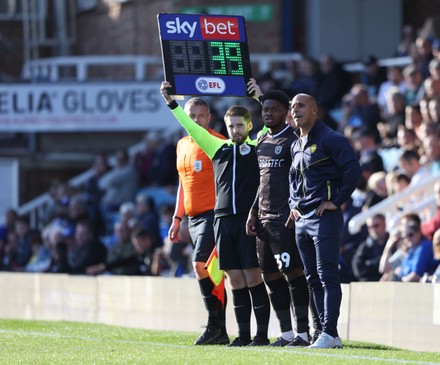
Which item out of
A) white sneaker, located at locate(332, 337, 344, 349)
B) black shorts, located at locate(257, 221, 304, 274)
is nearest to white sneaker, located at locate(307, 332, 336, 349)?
white sneaker, located at locate(332, 337, 344, 349)

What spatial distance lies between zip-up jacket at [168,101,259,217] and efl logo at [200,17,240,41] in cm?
112

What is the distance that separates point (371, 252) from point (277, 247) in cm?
416

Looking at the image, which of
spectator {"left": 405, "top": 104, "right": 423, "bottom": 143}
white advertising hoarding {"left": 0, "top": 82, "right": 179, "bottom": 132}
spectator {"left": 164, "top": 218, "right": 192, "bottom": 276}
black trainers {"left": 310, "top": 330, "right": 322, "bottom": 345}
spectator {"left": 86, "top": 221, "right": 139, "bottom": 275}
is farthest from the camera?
white advertising hoarding {"left": 0, "top": 82, "right": 179, "bottom": 132}

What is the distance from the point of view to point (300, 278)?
1275 centimetres

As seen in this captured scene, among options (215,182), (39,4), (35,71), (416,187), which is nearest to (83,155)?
(35,71)

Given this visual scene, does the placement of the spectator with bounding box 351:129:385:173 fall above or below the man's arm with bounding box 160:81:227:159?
above

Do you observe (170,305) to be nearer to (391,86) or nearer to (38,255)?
(391,86)

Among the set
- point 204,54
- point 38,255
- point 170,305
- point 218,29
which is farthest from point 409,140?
point 38,255

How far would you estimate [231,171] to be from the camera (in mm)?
12961

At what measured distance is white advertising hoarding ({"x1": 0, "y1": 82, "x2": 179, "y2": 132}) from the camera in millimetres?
27609

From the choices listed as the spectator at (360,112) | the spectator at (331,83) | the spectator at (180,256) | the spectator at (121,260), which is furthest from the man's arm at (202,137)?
the spectator at (331,83)

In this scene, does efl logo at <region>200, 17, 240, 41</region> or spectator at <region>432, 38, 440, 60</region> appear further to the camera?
spectator at <region>432, 38, 440, 60</region>

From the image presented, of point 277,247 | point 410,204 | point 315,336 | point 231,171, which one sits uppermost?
point 231,171

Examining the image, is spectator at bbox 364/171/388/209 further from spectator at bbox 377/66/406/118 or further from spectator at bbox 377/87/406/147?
spectator at bbox 377/66/406/118
